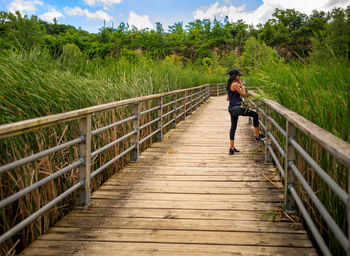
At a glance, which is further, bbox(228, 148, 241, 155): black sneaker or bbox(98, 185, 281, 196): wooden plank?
bbox(228, 148, 241, 155): black sneaker

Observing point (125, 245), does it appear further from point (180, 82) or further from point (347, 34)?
point (180, 82)

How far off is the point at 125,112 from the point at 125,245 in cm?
302

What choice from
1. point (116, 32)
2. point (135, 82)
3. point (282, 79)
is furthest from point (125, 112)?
point (116, 32)

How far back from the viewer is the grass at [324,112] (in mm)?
2072

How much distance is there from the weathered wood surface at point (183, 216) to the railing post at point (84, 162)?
12 cm

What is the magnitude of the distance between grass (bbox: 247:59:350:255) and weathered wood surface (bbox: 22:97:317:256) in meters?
0.31

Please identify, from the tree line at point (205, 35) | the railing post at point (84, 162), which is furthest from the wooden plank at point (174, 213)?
the tree line at point (205, 35)

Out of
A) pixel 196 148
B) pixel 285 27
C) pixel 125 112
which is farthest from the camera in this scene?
pixel 285 27

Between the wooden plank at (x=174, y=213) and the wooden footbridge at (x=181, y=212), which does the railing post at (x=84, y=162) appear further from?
the wooden plank at (x=174, y=213)

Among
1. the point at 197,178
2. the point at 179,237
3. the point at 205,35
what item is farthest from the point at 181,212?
the point at 205,35

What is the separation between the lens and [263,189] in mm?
3475

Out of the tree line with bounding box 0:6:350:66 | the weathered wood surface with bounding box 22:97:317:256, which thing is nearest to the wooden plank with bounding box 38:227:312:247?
the weathered wood surface with bounding box 22:97:317:256

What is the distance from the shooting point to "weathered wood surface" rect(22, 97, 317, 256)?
2195 mm

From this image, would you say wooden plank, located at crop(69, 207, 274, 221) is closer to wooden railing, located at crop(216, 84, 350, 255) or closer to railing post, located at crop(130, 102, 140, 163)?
wooden railing, located at crop(216, 84, 350, 255)
